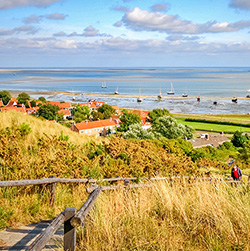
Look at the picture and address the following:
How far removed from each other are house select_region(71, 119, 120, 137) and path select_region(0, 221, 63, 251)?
168ft

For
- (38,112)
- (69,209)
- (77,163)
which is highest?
(69,209)

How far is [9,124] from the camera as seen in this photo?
1291cm

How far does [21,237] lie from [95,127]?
56.0 meters

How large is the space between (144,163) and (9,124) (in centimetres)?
629

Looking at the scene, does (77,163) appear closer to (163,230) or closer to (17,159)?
(17,159)

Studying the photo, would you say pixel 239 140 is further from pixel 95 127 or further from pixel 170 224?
pixel 170 224

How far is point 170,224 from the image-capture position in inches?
174

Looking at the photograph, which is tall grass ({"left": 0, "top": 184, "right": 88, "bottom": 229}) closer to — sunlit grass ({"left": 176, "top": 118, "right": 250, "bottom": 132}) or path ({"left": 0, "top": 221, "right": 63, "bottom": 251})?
path ({"left": 0, "top": 221, "right": 63, "bottom": 251})

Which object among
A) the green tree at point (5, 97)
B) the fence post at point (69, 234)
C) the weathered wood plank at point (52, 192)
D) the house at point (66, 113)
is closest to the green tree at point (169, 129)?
the house at point (66, 113)

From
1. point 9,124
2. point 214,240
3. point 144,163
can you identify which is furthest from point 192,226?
point 9,124

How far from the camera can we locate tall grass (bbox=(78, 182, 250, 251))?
3.85m

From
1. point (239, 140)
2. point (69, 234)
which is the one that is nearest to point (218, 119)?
point (239, 140)

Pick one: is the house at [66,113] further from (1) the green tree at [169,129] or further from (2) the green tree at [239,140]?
(2) the green tree at [239,140]

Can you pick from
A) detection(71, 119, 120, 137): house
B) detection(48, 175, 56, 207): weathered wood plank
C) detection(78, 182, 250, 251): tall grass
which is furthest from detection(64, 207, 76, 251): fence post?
detection(71, 119, 120, 137): house
